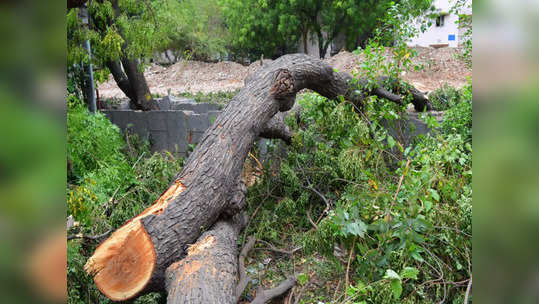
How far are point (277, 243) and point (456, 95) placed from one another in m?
3.93

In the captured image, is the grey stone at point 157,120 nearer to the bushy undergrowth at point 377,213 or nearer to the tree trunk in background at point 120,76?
the tree trunk in background at point 120,76

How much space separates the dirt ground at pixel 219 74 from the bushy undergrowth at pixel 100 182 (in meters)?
8.05

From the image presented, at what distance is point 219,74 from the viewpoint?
702 inches

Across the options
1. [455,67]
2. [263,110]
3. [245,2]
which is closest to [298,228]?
[263,110]

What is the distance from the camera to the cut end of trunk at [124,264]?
259 centimetres

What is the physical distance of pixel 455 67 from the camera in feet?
40.8

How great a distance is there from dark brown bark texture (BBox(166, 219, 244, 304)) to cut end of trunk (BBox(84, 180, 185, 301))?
17 cm

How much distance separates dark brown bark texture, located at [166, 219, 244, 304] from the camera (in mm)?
2289

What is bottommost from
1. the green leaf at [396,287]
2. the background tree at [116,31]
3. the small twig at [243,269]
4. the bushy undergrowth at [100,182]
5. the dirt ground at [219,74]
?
the small twig at [243,269]

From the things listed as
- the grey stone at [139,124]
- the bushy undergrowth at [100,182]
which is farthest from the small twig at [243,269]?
the grey stone at [139,124]

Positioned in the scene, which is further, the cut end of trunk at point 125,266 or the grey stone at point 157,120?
the grey stone at point 157,120

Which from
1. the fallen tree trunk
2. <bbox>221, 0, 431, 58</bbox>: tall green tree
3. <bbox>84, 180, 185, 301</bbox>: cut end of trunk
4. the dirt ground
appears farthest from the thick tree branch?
<bbox>221, 0, 431, 58</bbox>: tall green tree

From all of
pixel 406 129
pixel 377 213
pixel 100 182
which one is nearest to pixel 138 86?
pixel 100 182

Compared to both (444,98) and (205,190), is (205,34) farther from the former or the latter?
(205,190)
